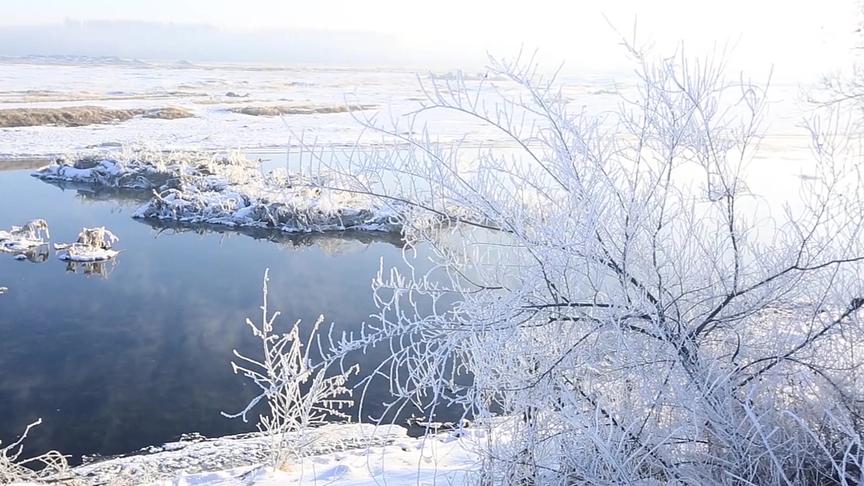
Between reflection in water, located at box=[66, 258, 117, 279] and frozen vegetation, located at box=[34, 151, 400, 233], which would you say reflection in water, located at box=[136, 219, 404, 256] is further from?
reflection in water, located at box=[66, 258, 117, 279]

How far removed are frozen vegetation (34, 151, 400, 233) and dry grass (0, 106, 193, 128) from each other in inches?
417

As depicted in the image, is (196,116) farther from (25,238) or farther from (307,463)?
(307,463)

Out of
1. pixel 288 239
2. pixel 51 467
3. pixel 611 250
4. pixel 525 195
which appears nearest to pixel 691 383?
pixel 611 250

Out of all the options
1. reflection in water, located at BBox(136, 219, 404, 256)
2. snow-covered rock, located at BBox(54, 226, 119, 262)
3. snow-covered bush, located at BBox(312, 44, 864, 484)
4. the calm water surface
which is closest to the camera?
snow-covered bush, located at BBox(312, 44, 864, 484)

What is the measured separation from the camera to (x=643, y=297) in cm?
326

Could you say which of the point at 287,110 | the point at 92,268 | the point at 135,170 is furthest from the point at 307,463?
the point at 287,110

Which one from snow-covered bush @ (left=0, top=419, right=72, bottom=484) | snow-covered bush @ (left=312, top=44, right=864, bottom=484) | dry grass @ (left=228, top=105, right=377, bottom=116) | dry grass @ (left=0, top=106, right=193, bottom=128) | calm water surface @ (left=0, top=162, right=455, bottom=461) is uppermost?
snow-covered bush @ (left=312, top=44, right=864, bottom=484)

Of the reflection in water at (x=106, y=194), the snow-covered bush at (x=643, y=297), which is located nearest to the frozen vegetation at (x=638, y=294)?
the snow-covered bush at (x=643, y=297)

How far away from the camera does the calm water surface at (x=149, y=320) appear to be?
307 inches

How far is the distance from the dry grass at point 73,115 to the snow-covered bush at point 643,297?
29551 mm

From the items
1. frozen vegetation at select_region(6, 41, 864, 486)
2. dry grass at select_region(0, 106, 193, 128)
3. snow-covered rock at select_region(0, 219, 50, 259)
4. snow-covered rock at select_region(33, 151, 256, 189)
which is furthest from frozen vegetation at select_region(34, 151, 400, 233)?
dry grass at select_region(0, 106, 193, 128)

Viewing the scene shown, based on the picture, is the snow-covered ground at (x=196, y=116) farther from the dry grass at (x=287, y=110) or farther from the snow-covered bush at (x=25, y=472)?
the snow-covered bush at (x=25, y=472)

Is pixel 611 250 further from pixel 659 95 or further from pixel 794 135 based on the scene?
pixel 794 135

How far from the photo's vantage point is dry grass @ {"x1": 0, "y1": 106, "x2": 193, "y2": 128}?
29.6m
